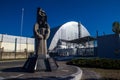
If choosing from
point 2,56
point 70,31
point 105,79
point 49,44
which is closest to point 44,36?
point 105,79

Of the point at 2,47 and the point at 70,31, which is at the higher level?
the point at 70,31

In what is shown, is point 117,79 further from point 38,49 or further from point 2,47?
point 2,47

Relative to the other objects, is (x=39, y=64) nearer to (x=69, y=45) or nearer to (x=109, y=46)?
(x=109, y=46)

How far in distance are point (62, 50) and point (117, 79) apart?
206 ft

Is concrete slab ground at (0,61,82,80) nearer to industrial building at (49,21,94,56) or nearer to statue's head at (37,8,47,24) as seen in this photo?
statue's head at (37,8,47,24)

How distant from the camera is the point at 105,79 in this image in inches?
460

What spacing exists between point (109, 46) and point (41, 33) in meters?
23.7

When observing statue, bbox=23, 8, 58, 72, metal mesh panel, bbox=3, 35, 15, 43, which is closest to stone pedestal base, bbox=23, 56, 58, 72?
statue, bbox=23, 8, 58, 72

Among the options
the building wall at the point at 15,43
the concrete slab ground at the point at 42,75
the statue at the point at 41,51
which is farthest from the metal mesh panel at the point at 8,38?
the concrete slab ground at the point at 42,75

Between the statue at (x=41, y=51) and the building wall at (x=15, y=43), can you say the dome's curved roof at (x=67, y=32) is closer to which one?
the building wall at (x=15, y=43)

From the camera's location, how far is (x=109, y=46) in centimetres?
3547

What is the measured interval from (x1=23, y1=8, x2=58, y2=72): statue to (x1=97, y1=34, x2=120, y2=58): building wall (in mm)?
21964

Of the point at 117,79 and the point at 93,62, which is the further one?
the point at 93,62

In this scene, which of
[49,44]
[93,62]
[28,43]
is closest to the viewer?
[93,62]
